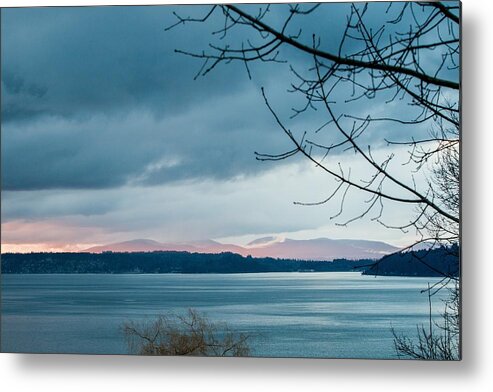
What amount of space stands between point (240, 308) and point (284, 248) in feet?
1.10

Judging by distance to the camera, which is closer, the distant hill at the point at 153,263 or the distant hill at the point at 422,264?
the distant hill at the point at 422,264

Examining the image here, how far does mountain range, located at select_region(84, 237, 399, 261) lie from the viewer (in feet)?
13.9

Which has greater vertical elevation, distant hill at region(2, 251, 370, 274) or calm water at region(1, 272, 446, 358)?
distant hill at region(2, 251, 370, 274)

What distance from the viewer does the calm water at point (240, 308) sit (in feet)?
13.9

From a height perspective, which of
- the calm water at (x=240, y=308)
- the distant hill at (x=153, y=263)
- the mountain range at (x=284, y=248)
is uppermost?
the mountain range at (x=284, y=248)

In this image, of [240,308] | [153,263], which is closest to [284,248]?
[240,308]

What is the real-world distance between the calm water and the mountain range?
0.09m

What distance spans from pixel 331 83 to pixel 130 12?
982mm

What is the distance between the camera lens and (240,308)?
14.2ft

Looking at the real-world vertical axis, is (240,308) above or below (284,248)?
below

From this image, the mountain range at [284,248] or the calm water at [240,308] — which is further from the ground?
the mountain range at [284,248]

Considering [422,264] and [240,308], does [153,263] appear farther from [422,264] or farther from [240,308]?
[422,264]

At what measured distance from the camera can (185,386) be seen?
443 centimetres

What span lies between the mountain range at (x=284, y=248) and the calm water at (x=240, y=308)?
0.09 metres
